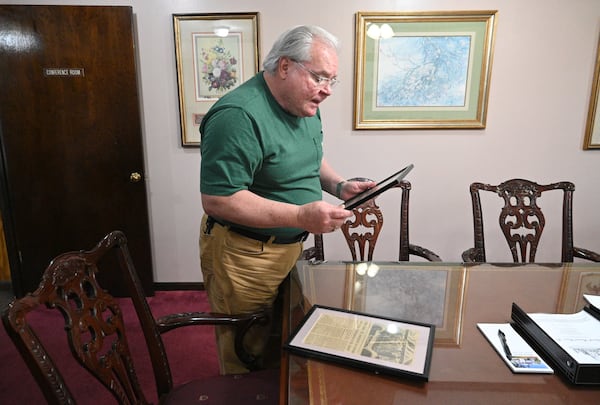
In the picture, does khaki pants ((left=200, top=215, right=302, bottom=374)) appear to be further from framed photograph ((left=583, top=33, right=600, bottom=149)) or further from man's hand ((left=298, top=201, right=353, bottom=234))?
framed photograph ((left=583, top=33, right=600, bottom=149))

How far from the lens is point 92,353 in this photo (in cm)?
98

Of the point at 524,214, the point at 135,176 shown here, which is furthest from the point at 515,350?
the point at 135,176

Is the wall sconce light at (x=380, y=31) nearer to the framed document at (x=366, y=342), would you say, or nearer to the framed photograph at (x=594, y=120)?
the framed photograph at (x=594, y=120)

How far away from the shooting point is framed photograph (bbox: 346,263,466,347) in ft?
3.93

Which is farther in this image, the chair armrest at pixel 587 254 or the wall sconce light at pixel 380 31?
the wall sconce light at pixel 380 31

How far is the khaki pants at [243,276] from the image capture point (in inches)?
56.6

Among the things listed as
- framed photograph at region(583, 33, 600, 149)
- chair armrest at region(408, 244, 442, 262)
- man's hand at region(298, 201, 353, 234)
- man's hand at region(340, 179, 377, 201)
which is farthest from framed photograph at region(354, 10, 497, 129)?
man's hand at region(298, 201, 353, 234)

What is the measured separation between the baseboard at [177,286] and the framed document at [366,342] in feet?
6.53

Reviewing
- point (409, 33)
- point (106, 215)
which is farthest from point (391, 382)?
point (106, 215)

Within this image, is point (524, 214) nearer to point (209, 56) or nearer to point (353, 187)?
point (353, 187)

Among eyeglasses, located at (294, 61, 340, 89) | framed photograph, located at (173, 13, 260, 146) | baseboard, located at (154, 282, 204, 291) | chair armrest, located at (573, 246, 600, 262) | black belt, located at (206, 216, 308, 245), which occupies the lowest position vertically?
baseboard, located at (154, 282, 204, 291)

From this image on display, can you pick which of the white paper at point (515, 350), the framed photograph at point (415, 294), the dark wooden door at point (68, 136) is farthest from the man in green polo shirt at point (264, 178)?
the dark wooden door at point (68, 136)

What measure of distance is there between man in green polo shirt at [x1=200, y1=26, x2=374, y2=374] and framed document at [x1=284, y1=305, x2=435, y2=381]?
0.27 m

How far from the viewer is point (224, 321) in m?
1.33
